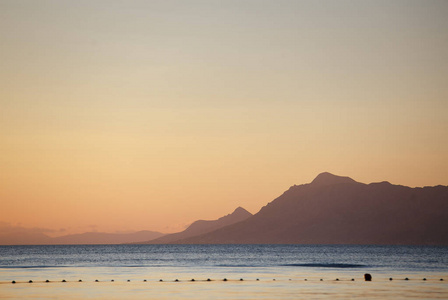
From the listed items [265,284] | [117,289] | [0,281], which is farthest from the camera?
[0,281]

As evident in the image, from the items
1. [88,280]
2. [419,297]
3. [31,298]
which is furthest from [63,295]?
[419,297]

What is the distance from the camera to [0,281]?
247 feet

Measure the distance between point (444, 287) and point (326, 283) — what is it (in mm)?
12074

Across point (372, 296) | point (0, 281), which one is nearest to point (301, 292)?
point (372, 296)

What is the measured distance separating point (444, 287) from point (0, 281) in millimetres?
46742

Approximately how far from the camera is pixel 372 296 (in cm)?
5591

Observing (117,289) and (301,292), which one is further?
(117,289)

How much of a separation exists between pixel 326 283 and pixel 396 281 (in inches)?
326

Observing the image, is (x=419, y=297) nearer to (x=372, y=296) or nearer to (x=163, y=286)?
(x=372, y=296)

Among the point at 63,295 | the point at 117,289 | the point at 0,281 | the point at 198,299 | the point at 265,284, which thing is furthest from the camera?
the point at 0,281

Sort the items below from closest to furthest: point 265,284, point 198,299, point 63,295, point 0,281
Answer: point 198,299, point 63,295, point 265,284, point 0,281

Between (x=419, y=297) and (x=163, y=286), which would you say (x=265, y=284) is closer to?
(x=163, y=286)

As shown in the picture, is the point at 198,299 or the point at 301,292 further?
the point at 301,292

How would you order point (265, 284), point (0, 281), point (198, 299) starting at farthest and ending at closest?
point (0, 281)
point (265, 284)
point (198, 299)
